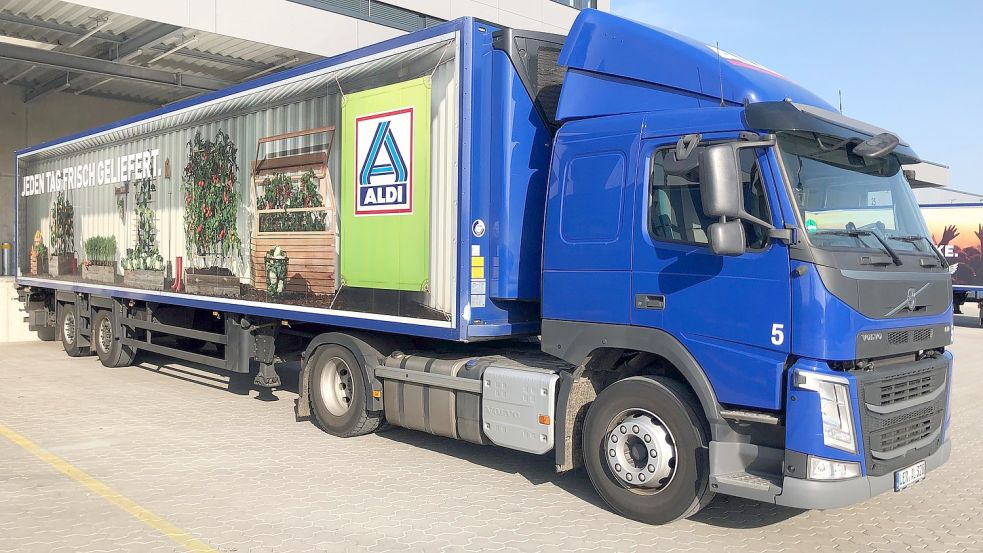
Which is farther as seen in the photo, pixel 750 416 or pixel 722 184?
pixel 750 416

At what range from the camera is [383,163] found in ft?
22.5

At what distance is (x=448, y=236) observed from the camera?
6.25m

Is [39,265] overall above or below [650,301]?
above

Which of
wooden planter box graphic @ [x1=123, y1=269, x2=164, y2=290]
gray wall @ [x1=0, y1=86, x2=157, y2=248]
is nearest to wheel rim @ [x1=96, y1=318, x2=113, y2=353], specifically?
wooden planter box graphic @ [x1=123, y1=269, x2=164, y2=290]

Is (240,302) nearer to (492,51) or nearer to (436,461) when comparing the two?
(436,461)

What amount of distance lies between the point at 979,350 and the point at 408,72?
15.1m

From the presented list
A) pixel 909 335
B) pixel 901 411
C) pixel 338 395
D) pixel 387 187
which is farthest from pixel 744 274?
pixel 338 395

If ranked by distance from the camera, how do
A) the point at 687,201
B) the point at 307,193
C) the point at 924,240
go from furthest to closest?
the point at 307,193
the point at 924,240
the point at 687,201

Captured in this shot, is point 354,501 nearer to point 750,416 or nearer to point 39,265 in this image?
point 750,416

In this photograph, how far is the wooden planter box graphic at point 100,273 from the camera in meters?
11.6

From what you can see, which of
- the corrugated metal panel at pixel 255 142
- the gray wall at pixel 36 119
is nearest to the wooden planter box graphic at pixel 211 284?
the corrugated metal panel at pixel 255 142

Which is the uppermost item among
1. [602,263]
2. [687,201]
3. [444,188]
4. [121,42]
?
[121,42]

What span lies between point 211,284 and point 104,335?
166 inches

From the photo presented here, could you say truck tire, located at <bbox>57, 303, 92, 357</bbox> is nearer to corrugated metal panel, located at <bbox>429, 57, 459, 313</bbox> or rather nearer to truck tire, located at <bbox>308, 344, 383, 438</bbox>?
truck tire, located at <bbox>308, 344, 383, 438</bbox>
